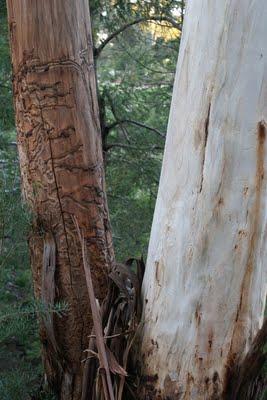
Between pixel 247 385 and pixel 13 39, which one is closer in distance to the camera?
pixel 247 385

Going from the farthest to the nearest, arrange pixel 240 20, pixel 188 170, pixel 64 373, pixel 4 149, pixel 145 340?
1. pixel 4 149
2. pixel 64 373
3. pixel 145 340
4. pixel 188 170
5. pixel 240 20

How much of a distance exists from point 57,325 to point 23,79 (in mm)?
742

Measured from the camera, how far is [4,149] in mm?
3598

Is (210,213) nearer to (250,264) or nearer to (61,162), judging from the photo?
(250,264)

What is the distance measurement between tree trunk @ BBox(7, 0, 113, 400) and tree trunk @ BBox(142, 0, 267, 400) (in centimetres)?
31

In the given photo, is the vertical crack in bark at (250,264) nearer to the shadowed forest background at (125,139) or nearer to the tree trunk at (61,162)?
the tree trunk at (61,162)

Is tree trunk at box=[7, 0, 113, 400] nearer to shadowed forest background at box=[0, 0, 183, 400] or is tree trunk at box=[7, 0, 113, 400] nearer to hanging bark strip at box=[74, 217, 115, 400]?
hanging bark strip at box=[74, 217, 115, 400]

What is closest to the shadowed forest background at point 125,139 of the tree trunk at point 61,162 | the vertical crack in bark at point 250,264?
the tree trunk at point 61,162

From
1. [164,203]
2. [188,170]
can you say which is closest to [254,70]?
[188,170]

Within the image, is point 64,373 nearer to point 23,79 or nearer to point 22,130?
point 22,130

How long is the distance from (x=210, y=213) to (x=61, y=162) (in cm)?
54

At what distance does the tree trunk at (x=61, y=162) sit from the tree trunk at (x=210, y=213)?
1.03 ft

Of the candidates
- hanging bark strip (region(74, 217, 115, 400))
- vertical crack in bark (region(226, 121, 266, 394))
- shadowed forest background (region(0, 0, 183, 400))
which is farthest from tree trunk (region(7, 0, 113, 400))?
shadowed forest background (region(0, 0, 183, 400))

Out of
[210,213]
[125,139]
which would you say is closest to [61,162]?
[210,213]
